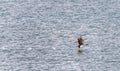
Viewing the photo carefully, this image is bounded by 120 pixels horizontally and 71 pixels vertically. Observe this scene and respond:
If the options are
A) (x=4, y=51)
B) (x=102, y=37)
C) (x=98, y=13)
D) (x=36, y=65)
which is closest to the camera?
(x=36, y=65)

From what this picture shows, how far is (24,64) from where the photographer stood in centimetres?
1680

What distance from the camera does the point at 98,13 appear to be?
22.3m

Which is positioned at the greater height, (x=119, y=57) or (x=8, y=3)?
(x=8, y=3)

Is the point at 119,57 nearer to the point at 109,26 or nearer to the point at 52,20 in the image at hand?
the point at 109,26

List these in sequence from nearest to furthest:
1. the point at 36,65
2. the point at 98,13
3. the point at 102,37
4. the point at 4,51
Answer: the point at 36,65 < the point at 4,51 < the point at 102,37 < the point at 98,13

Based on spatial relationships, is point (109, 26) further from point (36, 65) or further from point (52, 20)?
point (36, 65)

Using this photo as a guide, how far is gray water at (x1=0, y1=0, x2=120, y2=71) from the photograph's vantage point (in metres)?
17.0

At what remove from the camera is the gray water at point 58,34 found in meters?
17.0

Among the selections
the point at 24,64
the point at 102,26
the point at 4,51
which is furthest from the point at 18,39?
the point at 102,26

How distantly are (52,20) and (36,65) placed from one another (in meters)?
5.37

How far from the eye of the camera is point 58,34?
19672 mm

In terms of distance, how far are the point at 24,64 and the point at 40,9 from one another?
7.15 m

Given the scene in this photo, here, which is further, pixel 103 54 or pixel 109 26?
pixel 109 26

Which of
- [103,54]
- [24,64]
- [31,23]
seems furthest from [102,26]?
[24,64]
